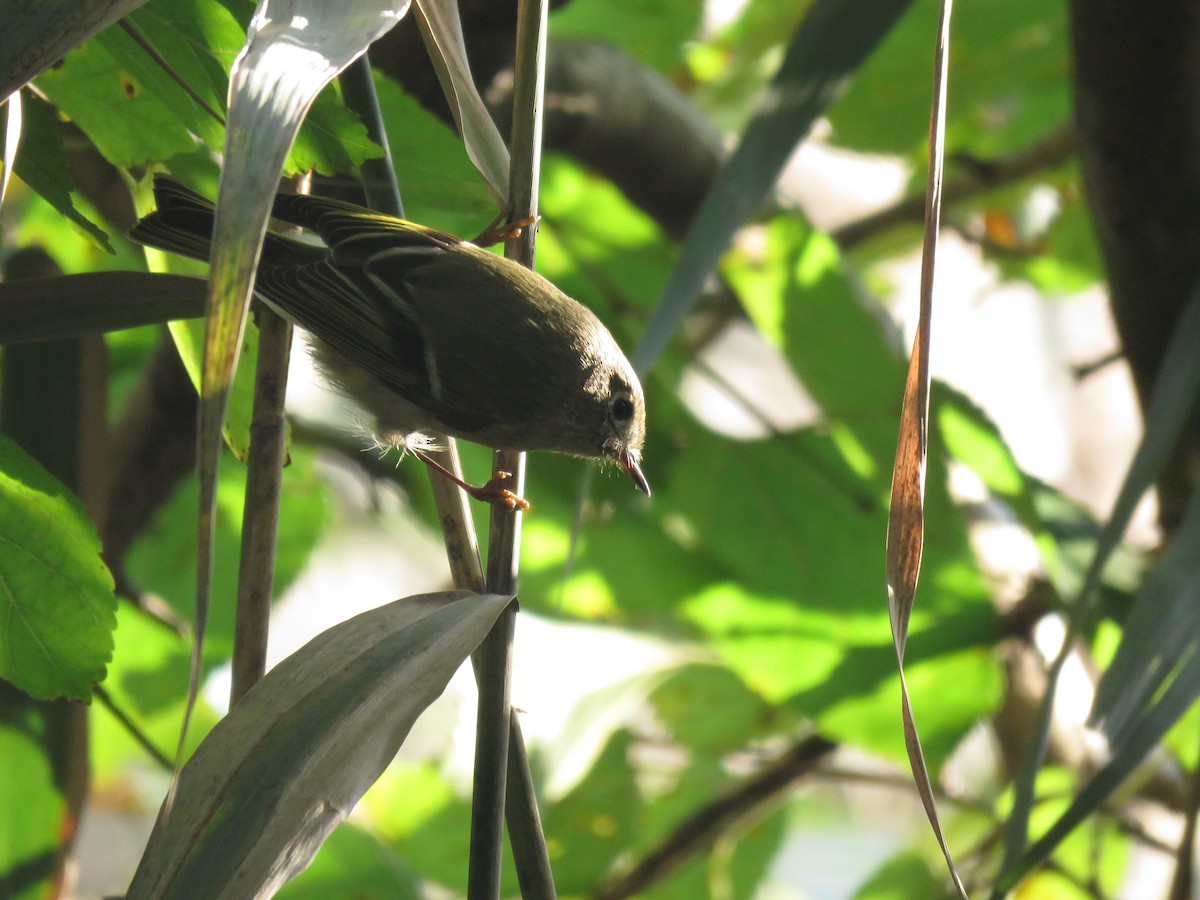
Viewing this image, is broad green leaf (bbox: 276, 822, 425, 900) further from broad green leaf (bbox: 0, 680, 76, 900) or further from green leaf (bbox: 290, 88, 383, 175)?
green leaf (bbox: 290, 88, 383, 175)

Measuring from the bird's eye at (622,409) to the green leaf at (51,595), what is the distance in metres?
1.01

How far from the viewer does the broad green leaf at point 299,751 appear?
2.11 feet

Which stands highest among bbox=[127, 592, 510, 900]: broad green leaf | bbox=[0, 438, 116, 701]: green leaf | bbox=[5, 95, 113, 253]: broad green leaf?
bbox=[5, 95, 113, 253]: broad green leaf

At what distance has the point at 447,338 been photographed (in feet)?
5.54

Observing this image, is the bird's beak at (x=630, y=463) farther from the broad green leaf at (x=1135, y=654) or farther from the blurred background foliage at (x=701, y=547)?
the broad green leaf at (x=1135, y=654)

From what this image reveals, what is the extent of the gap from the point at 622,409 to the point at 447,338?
30cm

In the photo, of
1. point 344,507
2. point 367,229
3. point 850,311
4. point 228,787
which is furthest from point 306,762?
point 344,507

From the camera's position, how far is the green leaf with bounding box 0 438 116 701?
88cm

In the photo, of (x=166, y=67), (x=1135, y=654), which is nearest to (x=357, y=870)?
(x=1135, y=654)

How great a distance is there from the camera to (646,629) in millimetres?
2451

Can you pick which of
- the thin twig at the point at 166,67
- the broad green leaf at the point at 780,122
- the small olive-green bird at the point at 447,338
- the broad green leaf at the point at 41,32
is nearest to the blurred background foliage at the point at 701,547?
the small olive-green bird at the point at 447,338

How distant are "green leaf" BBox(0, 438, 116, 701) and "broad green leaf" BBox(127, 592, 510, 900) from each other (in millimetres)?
243

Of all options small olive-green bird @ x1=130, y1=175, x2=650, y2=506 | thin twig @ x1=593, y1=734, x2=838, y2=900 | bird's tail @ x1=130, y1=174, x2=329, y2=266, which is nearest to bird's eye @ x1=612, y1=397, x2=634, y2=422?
small olive-green bird @ x1=130, y1=175, x2=650, y2=506

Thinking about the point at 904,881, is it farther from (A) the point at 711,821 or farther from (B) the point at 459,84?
(B) the point at 459,84
